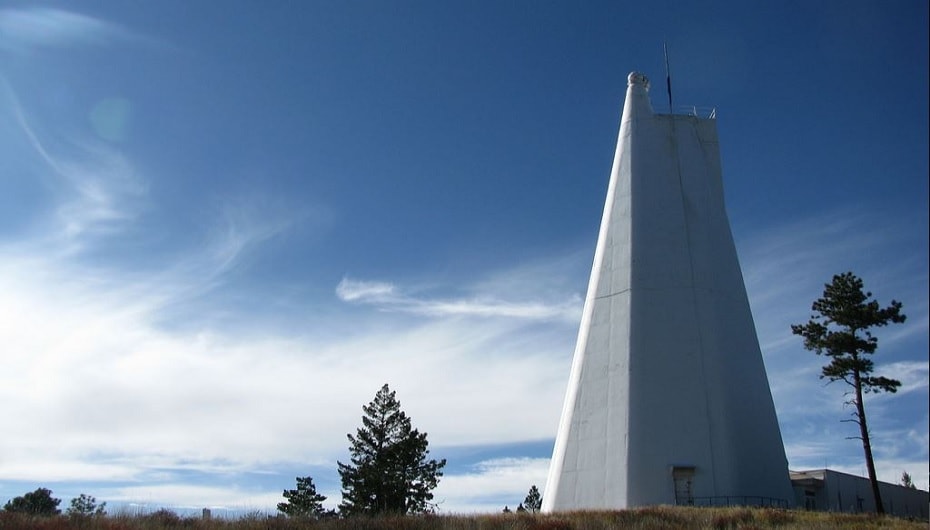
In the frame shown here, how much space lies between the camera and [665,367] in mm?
21891

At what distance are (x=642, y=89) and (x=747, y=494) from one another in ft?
45.9

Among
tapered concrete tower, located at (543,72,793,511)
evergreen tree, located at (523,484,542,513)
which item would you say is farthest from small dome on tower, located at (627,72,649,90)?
evergreen tree, located at (523,484,542,513)

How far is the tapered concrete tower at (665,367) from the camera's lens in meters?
20.9

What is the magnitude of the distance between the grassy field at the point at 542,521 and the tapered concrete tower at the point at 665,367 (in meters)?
2.52

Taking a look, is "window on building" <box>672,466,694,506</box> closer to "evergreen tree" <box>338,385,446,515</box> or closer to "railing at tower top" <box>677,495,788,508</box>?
"railing at tower top" <box>677,495,788,508</box>

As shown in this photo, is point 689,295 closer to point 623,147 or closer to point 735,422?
point 735,422

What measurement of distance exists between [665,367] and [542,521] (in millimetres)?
6780

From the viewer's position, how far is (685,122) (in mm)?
26781

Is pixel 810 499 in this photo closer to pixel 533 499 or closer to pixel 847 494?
pixel 847 494

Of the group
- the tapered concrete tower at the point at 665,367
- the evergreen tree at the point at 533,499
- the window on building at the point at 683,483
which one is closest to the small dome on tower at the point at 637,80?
the tapered concrete tower at the point at 665,367

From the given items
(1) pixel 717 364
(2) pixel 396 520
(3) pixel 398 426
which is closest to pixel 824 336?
(1) pixel 717 364

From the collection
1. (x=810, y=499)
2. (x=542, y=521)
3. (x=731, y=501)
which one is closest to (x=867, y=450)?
(x=810, y=499)

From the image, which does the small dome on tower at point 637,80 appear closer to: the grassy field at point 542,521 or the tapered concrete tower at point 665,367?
the tapered concrete tower at point 665,367

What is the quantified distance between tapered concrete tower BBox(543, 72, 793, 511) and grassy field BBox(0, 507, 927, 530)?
2.52m
